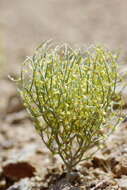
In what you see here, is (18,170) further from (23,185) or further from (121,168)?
(121,168)

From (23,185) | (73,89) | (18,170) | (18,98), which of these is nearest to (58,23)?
(18,98)

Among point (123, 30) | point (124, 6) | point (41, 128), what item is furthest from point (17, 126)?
point (124, 6)

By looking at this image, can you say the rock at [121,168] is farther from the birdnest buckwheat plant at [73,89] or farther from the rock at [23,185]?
the rock at [23,185]

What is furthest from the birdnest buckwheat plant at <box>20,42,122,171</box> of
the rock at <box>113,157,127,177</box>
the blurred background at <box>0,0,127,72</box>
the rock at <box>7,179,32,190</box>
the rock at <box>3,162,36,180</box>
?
the blurred background at <box>0,0,127,72</box>

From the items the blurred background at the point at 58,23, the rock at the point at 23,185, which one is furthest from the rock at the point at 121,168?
the blurred background at the point at 58,23

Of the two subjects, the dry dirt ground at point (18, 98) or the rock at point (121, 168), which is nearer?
the rock at point (121, 168)

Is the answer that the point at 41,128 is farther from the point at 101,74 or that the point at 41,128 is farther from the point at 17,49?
the point at 17,49

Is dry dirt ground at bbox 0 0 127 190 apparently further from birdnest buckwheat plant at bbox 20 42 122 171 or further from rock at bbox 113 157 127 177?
birdnest buckwheat plant at bbox 20 42 122 171

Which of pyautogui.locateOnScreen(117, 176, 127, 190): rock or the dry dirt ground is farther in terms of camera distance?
the dry dirt ground
